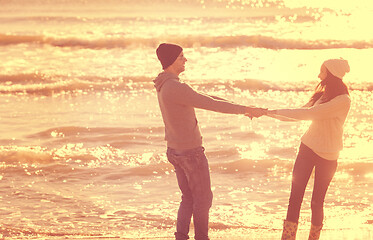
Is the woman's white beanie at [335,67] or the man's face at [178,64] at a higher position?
the man's face at [178,64]

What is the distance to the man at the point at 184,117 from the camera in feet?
21.6

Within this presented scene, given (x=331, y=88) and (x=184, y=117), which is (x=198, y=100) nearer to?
(x=184, y=117)

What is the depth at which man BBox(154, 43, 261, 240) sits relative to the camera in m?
6.59

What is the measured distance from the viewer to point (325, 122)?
7129 millimetres

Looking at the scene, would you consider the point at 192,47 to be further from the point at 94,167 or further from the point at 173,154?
the point at 173,154

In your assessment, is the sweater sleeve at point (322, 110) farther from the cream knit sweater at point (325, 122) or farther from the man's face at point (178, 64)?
the man's face at point (178, 64)

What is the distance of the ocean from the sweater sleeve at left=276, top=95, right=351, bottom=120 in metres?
1.84

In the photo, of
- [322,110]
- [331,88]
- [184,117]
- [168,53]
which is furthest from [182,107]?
[331,88]

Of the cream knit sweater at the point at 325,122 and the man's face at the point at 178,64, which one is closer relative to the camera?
the man's face at the point at 178,64

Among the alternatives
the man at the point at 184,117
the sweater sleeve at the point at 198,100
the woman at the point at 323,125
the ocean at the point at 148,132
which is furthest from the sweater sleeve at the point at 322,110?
the ocean at the point at 148,132

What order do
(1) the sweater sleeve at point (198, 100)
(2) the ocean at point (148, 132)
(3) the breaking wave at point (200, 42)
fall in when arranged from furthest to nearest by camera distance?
(3) the breaking wave at point (200, 42), (2) the ocean at point (148, 132), (1) the sweater sleeve at point (198, 100)

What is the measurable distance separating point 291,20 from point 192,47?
11127mm

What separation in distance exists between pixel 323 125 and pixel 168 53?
162 centimetres

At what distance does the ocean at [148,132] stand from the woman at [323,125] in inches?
53.2
